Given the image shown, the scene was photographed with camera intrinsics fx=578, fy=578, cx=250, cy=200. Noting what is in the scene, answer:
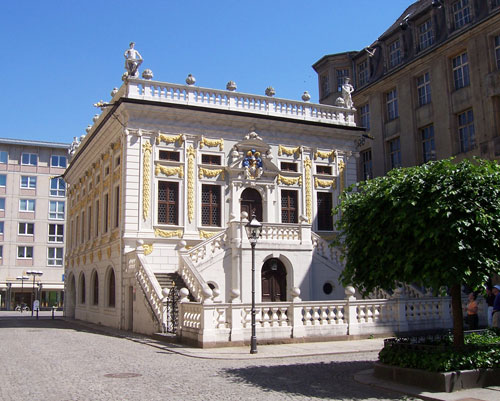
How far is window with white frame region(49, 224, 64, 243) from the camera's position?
6538 cm

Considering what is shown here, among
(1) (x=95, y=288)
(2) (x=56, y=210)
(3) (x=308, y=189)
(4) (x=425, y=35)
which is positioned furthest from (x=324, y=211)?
(2) (x=56, y=210)

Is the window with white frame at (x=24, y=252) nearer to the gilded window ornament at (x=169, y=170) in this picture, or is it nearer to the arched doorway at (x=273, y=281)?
the gilded window ornament at (x=169, y=170)

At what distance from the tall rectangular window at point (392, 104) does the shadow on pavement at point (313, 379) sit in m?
26.6

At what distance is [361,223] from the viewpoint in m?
12.2

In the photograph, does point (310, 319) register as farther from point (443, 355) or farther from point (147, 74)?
point (147, 74)

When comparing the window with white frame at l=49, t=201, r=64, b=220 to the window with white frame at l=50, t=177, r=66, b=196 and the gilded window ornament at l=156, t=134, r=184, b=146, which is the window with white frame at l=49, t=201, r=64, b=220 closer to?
the window with white frame at l=50, t=177, r=66, b=196

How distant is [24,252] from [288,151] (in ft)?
144

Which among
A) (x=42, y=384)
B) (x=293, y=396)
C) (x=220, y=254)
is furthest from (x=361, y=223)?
(x=220, y=254)

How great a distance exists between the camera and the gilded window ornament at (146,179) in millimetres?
25531

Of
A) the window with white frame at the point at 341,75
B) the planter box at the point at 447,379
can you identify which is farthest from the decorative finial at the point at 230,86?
the planter box at the point at 447,379

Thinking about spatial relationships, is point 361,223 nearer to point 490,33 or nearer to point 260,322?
point 260,322

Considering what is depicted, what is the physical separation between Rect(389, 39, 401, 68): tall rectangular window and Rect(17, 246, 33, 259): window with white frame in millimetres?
44268

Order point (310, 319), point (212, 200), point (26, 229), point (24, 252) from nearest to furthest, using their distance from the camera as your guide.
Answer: point (310, 319) < point (212, 200) < point (24, 252) < point (26, 229)

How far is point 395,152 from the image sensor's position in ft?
123
